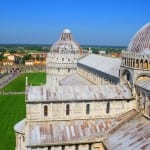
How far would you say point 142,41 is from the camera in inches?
1324

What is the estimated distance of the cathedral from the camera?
29.2 metres

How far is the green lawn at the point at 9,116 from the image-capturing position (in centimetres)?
4134

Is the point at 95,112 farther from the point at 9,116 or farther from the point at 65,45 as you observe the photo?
the point at 65,45

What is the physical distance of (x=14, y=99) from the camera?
7300 centimetres

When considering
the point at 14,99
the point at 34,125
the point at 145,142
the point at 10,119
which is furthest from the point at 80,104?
the point at 14,99

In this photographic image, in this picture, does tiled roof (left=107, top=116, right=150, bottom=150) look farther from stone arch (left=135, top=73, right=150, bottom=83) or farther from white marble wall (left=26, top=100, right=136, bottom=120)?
stone arch (left=135, top=73, right=150, bottom=83)

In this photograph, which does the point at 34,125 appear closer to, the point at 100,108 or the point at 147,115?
the point at 100,108

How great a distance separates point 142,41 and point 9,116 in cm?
3103

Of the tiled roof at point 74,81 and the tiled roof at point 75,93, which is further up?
the tiled roof at point 75,93

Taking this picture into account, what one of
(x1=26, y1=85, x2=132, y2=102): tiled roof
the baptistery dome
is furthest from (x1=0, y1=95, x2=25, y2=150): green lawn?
the baptistery dome

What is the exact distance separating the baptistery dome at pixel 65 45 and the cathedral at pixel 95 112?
46.1m

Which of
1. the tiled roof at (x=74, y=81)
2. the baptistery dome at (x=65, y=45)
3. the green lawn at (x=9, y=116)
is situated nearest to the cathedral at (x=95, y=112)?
the green lawn at (x=9, y=116)

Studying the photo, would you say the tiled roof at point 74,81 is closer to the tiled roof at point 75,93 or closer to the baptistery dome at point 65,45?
the baptistery dome at point 65,45

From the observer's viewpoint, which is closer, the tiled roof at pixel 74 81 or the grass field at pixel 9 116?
the grass field at pixel 9 116
